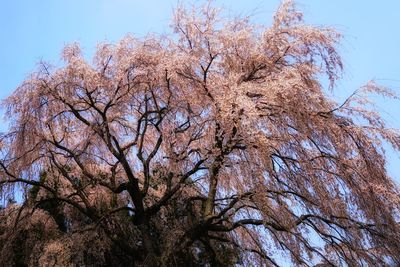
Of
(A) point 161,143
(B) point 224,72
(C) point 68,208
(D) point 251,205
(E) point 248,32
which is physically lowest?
(D) point 251,205

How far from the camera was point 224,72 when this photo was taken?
6.83 m

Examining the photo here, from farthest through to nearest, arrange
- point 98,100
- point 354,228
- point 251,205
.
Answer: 1. point 98,100
2. point 251,205
3. point 354,228

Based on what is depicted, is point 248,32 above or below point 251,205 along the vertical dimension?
above

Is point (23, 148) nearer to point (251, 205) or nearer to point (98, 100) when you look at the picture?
point (98, 100)

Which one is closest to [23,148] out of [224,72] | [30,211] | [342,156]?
[30,211]

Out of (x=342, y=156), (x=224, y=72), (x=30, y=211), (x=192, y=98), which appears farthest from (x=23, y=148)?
(x=342, y=156)

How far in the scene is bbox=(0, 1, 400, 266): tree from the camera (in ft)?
19.0

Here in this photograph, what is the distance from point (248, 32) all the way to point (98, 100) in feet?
8.41

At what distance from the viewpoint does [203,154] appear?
6.62 metres

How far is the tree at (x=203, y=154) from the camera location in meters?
5.78

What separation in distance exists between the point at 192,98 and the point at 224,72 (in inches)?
24.8

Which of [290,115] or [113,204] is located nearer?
[290,115]

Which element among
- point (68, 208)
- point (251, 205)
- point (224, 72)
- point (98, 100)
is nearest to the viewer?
point (251, 205)

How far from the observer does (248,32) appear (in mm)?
6680
